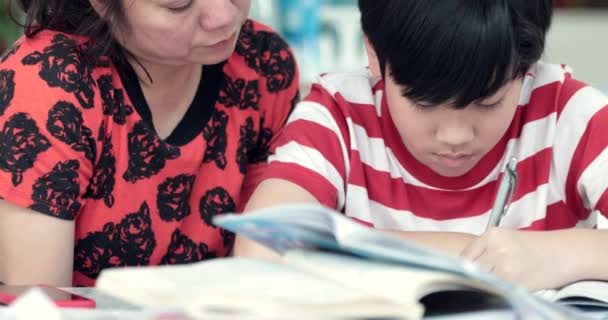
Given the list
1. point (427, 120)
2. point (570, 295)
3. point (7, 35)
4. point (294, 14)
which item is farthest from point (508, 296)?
point (7, 35)

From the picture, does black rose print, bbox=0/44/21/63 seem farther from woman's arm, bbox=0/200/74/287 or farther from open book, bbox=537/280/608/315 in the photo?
open book, bbox=537/280/608/315

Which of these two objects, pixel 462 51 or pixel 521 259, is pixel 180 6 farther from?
pixel 521 259

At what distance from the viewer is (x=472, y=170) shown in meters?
1.05

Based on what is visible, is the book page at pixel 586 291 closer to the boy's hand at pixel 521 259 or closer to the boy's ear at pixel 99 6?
the boy's hand at pixel 521 259

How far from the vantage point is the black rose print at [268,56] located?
1.23m

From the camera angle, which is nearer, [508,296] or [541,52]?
[508,296]

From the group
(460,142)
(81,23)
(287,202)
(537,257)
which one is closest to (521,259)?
(537,257)

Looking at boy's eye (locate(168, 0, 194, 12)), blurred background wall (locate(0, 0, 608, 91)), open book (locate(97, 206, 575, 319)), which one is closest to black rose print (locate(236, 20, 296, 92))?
boy's eye (locate(168, 0, 194, 12))

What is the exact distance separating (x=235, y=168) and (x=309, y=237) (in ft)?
1.80

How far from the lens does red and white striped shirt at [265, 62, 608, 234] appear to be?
1.03 m

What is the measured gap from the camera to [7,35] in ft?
9.11

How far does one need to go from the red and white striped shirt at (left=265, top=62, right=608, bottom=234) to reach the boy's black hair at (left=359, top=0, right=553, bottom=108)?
0.14 m

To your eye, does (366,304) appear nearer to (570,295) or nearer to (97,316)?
(97,316)

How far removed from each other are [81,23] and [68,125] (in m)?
0.14
